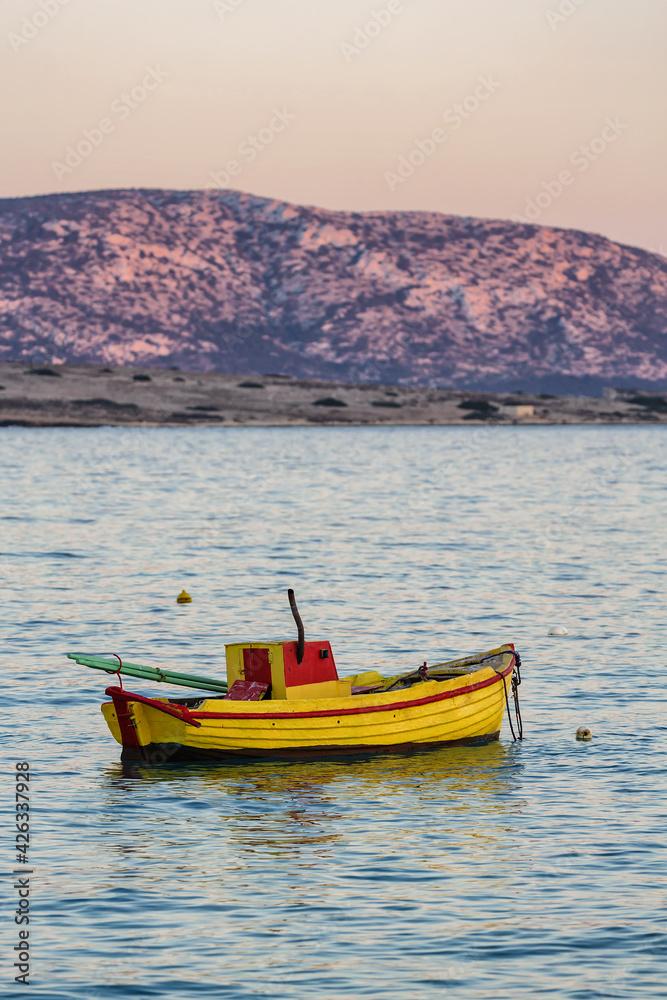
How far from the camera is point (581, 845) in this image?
19.8 meters

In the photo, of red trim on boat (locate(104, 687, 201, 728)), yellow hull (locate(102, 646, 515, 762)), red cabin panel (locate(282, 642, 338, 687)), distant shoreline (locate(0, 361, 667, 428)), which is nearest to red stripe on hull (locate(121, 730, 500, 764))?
yellow hull (locate(102, 646, 515, 762))

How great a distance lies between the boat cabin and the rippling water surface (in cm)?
131

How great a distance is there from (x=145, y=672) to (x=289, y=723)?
3.05 metres

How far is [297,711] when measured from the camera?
79.0 feet

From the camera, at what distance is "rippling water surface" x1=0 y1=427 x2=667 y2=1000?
15.8 m

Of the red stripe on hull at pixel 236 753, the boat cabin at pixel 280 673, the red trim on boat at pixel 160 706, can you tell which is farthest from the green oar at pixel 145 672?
the red stripe on hull at pixel 236 753

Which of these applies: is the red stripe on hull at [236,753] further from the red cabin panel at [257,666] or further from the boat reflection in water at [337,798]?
the red cabin panel at [257,666]

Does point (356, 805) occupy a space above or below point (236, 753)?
below

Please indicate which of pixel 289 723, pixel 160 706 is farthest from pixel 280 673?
pixel 160 706

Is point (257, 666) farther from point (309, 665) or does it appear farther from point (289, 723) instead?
point (289, 723)

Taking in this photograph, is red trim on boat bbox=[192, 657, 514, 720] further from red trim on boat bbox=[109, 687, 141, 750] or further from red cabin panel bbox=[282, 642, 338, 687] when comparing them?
red trim on boat bbox=[109, 687, 141, 750]

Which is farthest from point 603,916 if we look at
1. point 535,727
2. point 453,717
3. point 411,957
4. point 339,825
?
point 535,727

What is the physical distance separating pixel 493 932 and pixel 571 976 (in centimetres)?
138

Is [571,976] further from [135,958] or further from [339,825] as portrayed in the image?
[339,825]
